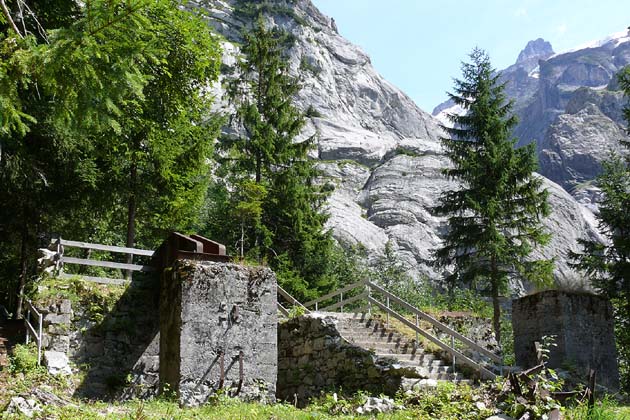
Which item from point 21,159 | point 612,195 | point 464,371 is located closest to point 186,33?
point 21,159

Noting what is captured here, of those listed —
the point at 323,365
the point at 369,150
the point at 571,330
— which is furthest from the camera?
the point at 369,150

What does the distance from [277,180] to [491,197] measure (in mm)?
7834

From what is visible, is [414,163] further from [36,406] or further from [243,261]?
[36,406]

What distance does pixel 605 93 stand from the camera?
10075cm

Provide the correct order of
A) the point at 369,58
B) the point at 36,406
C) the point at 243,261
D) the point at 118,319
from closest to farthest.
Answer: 1. the point at 36,406
2. the point at 243,261
3. the point at 118,319
4. the point at 369,58

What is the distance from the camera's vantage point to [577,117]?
300 feet

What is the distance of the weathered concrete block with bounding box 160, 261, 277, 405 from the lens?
930 cm

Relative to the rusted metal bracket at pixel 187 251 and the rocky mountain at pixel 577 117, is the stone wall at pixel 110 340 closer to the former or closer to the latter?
the rusted metal bracket at pixel 187 251

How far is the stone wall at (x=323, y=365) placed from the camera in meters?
11.1

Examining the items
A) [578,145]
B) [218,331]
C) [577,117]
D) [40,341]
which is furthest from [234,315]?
[577,117]

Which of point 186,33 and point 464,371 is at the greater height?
point 186,33

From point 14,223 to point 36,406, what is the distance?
10.8 meters

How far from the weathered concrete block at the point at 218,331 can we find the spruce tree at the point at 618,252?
11194 millimetres

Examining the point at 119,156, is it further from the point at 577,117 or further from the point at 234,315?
the point at 577,117
